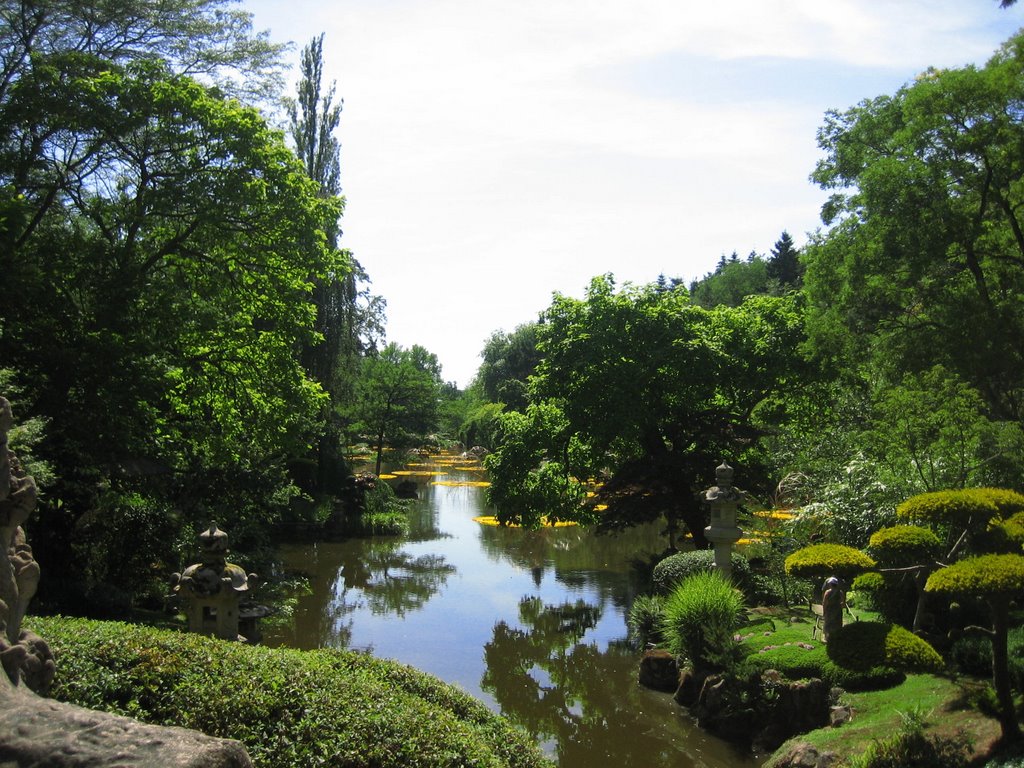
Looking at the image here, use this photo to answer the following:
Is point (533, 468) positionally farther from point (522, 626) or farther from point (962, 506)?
point (962, 506)

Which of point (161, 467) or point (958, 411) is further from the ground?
point (958, 411)

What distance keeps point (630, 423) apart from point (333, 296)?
13.2 meters

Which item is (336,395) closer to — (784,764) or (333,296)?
(333,296)

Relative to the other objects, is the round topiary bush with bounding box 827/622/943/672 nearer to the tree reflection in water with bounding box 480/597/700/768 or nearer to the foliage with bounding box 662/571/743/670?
the foliage with bounding box 662/571/743/670

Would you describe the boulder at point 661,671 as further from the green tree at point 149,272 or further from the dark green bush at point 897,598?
the green tree at point 149,272

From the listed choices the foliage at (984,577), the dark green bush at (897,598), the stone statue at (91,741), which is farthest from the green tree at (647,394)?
the stone statue at (91,741)

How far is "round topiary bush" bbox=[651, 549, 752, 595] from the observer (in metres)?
15.2

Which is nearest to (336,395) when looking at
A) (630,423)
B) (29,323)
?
(630,423)

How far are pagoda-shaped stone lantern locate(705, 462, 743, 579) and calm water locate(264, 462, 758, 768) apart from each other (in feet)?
8.09

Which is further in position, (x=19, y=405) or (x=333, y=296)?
(x=333, y=296)

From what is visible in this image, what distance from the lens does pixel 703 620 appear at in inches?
484

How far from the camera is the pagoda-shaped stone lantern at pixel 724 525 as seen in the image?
47.0 ft

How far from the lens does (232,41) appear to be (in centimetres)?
1855

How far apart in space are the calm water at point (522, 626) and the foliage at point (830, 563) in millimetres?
2589
